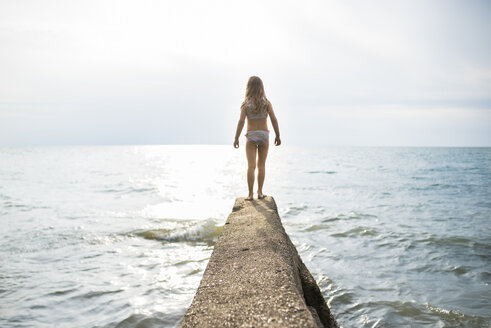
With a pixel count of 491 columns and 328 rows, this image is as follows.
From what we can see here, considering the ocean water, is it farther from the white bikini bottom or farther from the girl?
the white bikini bottom

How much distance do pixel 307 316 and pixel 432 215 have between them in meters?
10.1

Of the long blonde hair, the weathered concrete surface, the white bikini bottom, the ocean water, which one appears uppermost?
the long blonde hair

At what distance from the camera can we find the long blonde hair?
536 cm

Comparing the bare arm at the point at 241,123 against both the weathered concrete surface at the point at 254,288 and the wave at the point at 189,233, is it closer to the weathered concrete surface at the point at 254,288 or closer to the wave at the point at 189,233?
the weathered concrete surface at the point at 254,288

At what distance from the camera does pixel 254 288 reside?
227 centimetres

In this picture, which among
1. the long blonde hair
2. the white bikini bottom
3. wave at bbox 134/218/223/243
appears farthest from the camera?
wave at bbox 134/218/223/243

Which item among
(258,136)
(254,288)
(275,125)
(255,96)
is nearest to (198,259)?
(258,136)

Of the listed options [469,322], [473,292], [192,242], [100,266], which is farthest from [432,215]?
[100,266]

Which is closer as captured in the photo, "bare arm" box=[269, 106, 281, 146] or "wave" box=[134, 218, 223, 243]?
"bare arm" box=[269, 106, 281, 146]

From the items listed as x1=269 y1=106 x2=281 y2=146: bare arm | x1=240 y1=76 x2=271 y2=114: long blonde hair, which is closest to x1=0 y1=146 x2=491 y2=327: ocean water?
x1=269 y1=106 x2=281 y2=146: bare arm

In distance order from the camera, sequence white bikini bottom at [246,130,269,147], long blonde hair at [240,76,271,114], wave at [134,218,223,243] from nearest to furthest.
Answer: long blonde hair at [240,76,271,114] → white bikini bottom at [246,130,269,147] → wave at [134,218,223,243]

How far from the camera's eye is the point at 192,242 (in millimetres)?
7199

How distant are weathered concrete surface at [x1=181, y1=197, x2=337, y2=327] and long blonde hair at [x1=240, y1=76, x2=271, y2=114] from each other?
2227 mm

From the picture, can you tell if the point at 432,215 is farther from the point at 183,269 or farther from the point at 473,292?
the point at 183,269
